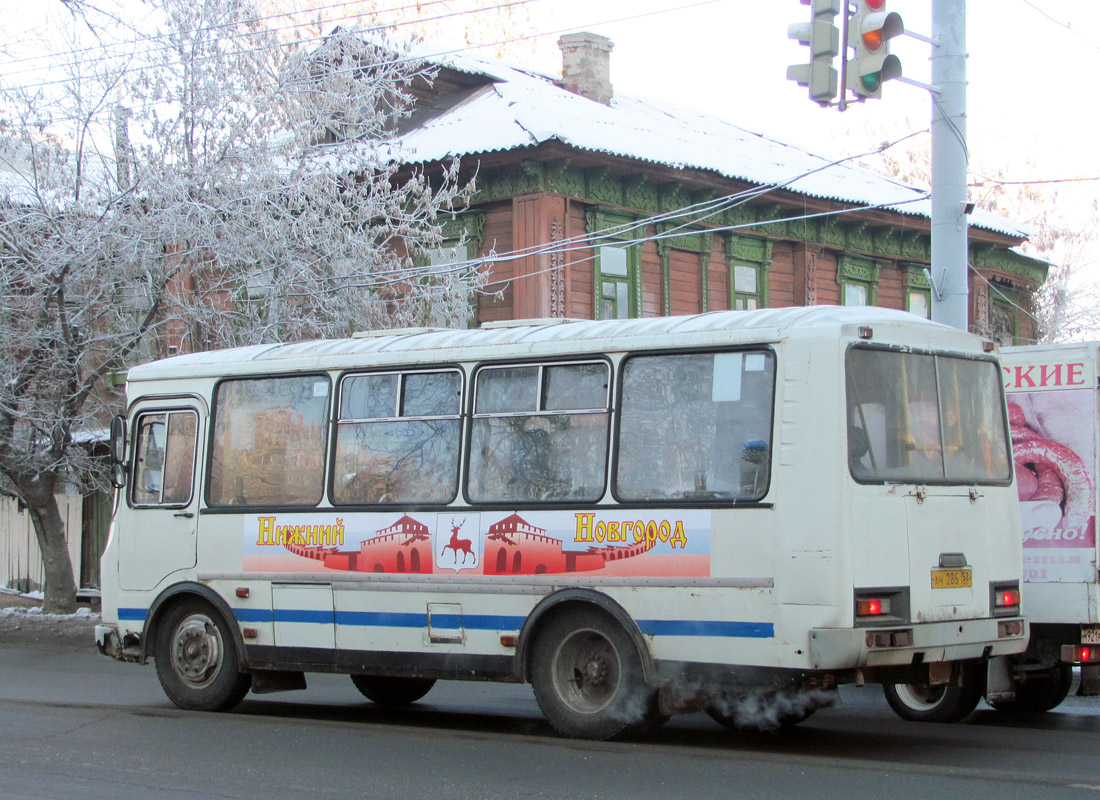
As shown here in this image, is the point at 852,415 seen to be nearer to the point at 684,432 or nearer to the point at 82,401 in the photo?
the point at 684,432

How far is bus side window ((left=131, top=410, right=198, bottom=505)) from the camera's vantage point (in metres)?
11.9

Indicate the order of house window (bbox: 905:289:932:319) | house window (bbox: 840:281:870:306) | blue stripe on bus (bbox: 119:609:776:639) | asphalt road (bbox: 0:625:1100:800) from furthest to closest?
house window (bbox: 905:289:932:319), house window (bbox: 840:281:870:306), blue stripe on bus (bbox: 119:609:776:639), asphalt road (bbox: 0:625:1100:800)

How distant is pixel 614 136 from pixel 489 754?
1635 centimetres

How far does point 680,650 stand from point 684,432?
135 cm

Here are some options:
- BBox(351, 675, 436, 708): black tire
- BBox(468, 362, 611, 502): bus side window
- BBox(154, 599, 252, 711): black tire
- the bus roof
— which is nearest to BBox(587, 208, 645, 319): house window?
BBox(351, 675, 436, 708): black tire

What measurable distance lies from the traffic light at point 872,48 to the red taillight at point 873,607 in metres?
4.93

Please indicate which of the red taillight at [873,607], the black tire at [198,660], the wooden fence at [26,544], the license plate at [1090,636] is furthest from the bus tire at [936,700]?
the wooden fence at [26,544]

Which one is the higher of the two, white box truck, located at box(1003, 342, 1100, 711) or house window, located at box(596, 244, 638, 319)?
house window, located at box(596, 244, 638, 319)

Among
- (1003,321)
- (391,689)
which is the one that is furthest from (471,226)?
→ (1003,321)

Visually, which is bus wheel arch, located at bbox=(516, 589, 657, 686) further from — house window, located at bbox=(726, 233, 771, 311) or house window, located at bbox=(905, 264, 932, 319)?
house window, located at bbox=(905, 264, 932, 319)

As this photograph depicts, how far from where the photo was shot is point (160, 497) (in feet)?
39.5

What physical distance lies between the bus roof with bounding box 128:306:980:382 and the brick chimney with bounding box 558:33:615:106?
17.0 m

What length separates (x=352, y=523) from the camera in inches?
423

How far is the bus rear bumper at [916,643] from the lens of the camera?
8414 mm
